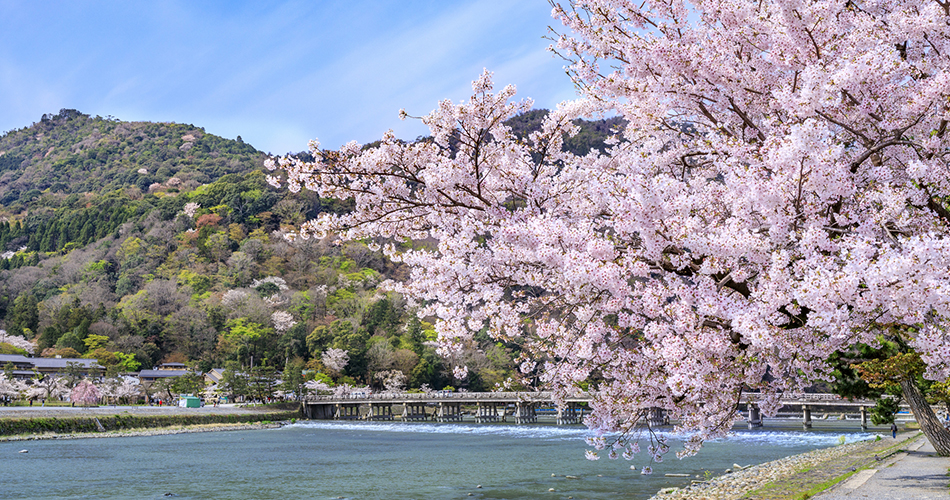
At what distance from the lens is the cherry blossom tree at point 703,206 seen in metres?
3.58

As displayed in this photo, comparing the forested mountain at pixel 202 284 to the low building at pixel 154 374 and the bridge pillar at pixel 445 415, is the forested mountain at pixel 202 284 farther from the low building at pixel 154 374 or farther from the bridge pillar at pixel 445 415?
the bridge pillar at pixel 445 415

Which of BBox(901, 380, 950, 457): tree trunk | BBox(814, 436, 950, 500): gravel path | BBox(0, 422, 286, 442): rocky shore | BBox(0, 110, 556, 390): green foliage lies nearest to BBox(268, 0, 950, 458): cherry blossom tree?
BBox(814, 436, 950, 500): gravel path

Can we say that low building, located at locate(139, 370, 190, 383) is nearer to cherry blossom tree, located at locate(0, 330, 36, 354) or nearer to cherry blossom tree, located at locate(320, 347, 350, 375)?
cherry blossom tree, located at locate(0, 330, 36, 354)

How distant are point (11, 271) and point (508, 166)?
9664 cm

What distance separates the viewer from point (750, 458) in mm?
24406

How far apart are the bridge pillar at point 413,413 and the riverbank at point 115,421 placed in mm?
12978

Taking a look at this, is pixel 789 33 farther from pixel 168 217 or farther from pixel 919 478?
pixel 168 217

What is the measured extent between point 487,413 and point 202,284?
36.4 meters

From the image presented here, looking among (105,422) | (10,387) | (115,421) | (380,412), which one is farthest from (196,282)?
(105,422)

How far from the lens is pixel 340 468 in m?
22.8

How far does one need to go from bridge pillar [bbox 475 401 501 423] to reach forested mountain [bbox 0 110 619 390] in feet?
9.19

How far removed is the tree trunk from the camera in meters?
11.3

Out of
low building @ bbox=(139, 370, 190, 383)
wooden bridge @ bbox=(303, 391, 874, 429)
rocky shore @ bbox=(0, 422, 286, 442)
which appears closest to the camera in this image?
rocky shore @ bbox=(0, 422, 286, 442)

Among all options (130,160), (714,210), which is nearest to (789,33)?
(714,210)
